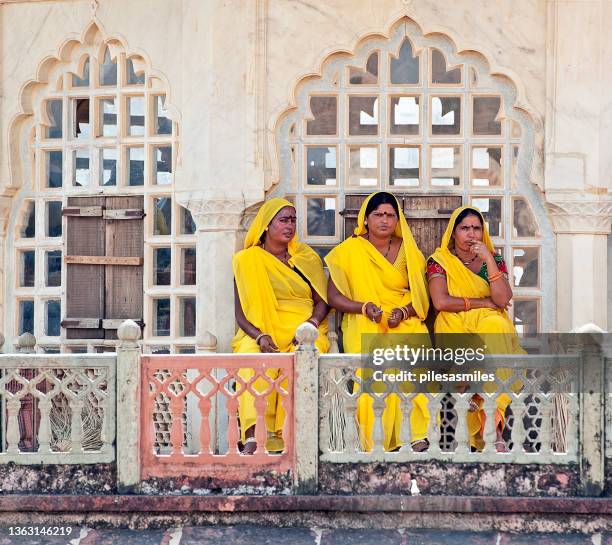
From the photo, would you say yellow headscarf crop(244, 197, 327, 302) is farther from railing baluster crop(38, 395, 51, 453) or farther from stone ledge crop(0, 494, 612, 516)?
railing baluster crop(38, 395, 51, 453)

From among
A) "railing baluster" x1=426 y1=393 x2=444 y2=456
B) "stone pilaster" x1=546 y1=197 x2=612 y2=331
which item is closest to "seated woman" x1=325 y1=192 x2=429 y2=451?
"stone pilaster" x1=546 y1=197 x2=612 y2=331

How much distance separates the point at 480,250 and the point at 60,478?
10.7 feet

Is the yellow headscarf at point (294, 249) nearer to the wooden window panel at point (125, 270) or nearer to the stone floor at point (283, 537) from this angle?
the wooden window panel at point (125, 270)

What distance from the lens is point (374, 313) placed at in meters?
7.61

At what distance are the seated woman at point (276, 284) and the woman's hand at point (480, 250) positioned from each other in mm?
1109

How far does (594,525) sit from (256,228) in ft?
10.3

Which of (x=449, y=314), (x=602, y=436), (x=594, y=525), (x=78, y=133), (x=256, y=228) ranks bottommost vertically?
(x=594, y=525)

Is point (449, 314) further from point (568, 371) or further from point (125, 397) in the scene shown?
point (125, 397)

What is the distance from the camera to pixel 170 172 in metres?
8.55

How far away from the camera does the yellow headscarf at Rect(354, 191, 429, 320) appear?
7742mm

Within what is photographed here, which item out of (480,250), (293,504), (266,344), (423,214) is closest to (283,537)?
(293,504)

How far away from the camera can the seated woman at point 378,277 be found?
303 inches

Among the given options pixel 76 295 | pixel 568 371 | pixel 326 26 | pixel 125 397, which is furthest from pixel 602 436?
pixel 76 295

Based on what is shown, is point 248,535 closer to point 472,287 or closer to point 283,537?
point 283,537
